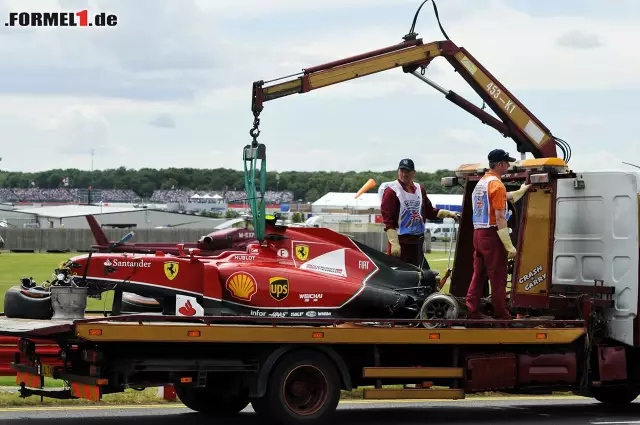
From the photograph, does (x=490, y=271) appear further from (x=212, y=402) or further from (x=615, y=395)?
(x=212, y=402)

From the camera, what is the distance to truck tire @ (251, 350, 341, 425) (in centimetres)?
1022

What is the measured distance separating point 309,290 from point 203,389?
1517 millimetres

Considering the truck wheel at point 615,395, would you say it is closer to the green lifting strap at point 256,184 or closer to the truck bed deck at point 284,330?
the truck bed deck at point 284,330

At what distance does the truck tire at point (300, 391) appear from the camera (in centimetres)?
1022

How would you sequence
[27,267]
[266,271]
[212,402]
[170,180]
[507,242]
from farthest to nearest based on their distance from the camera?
[170,180]
[27,267]
[212,402]
[507,242]
[266,271]

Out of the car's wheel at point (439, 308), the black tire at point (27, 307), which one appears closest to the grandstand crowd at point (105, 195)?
the car's wheel at point (439, 308)

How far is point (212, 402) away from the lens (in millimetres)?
11500

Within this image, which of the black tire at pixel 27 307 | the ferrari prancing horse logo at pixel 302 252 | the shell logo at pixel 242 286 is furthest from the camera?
the ferrari prancing horse logo at pixel 302 252

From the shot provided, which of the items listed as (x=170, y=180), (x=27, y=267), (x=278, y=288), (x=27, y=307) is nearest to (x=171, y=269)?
(x=278, y=288)

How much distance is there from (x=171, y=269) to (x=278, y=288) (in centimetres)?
112

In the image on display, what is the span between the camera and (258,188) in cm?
1150

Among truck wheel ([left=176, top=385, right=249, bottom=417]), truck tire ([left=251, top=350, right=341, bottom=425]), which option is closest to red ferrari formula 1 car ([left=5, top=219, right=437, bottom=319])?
truck tire ([left=251, top=350, right=341, bottom=425])

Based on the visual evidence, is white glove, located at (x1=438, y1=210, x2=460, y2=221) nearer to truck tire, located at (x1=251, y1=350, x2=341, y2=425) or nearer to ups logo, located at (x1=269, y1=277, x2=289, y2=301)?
ups logo, located at (x1=269, y1=277, x2=289, y2=301)

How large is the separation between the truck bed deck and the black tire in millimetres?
114
